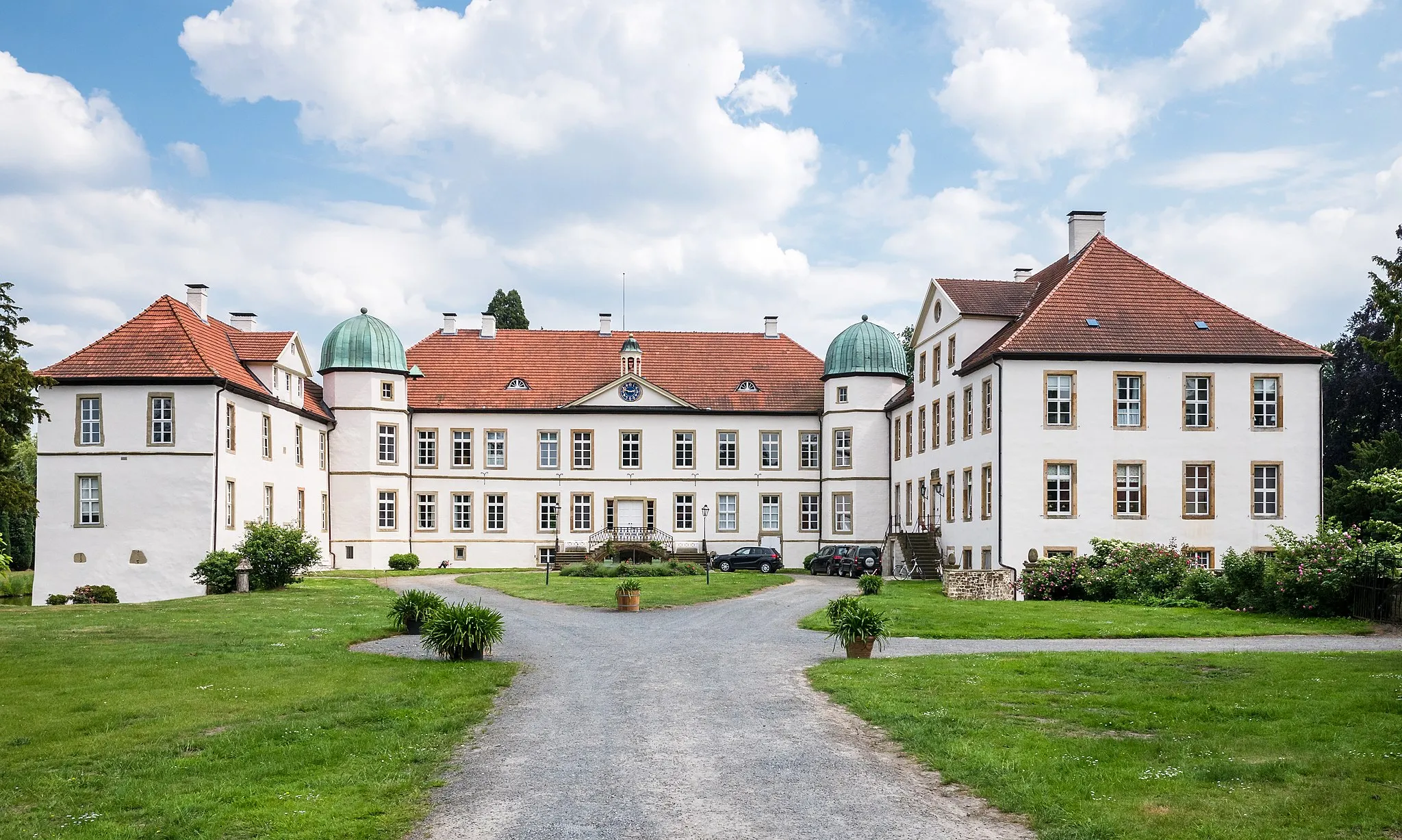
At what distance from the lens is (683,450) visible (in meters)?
54.9

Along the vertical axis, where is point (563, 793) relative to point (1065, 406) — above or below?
below

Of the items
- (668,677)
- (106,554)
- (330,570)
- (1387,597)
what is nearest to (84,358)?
(106,554)

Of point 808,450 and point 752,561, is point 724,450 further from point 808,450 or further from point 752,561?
point 752,561

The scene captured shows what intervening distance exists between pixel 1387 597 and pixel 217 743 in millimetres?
20891

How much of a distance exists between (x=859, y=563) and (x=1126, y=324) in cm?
1392

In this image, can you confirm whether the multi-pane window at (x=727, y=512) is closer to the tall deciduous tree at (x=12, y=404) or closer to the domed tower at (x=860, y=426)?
A: the domed tower at (x=860, y=426)

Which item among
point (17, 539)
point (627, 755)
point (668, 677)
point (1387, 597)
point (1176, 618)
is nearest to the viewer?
point (627, 755)

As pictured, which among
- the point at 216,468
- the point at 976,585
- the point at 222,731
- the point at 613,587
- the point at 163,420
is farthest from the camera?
the point at 163,420

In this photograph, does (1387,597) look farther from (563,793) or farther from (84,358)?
(84,358)

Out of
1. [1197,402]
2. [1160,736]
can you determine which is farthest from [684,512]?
[1160,736]

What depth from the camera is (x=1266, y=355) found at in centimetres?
3734

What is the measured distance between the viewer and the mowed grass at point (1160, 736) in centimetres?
891

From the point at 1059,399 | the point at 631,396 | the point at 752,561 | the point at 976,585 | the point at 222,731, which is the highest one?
the point at 631,396

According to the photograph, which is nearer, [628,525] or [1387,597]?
[1387,597]
